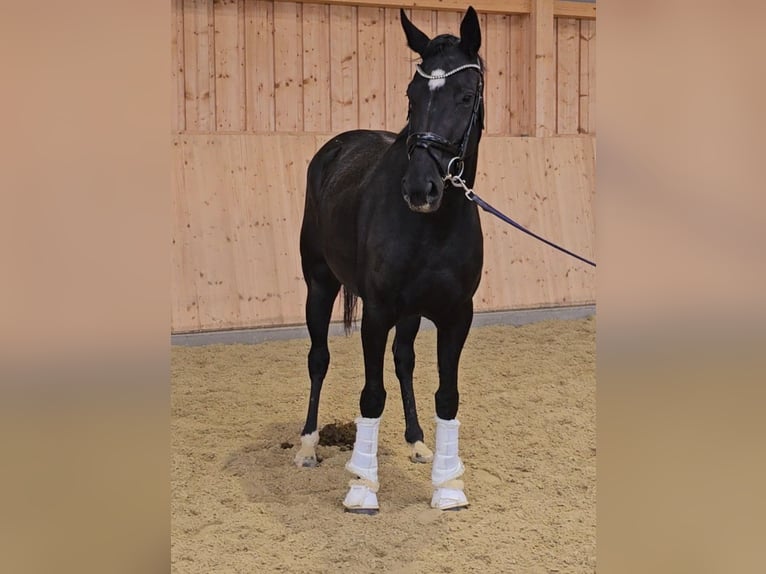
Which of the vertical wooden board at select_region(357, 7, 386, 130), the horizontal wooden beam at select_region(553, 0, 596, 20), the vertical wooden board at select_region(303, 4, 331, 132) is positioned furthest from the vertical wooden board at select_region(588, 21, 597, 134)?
the vertical wooden board at select_region(303, 4, 331, 132)

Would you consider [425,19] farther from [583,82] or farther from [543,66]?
[583,82]

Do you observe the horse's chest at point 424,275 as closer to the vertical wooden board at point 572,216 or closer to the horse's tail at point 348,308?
the horse's tail at point 348,308

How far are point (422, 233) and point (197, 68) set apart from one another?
405 centimetres

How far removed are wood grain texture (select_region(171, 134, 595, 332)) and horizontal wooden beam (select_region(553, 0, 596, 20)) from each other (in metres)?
1.53

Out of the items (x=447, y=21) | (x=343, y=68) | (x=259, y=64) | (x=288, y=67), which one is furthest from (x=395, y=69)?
(x=259, y=64)

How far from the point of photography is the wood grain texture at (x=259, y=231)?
563 centimetres

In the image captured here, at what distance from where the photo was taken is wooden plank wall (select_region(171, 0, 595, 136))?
6.35 meters

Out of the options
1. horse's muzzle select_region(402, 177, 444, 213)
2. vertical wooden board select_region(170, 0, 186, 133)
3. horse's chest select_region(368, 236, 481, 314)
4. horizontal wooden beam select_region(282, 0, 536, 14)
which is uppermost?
horizontal wooden beam select_region(282, 0, 536, 14)

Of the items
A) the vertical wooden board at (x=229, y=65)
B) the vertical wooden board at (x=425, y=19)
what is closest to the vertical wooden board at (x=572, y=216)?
the vertical wooden board at (x=425, y=19)

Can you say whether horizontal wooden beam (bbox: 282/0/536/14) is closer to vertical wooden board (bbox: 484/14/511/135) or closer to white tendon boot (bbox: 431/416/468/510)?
vertical wooden board (bbox: 484/14/511/135)
